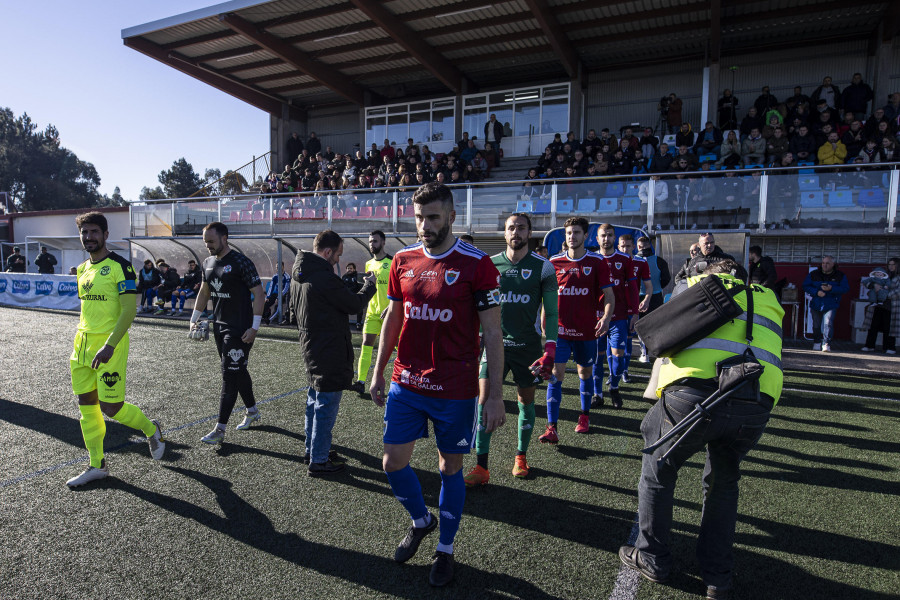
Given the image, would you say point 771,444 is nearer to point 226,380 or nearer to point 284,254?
point 226,380

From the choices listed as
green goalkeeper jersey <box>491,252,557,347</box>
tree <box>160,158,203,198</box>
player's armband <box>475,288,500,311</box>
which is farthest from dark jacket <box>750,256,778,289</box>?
tree <box>160,158,203,198</box>

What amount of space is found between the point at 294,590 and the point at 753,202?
451 inches

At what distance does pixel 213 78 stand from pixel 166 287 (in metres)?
12.0

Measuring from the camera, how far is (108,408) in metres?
3.99

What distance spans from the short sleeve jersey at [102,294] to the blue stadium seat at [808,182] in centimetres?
1190

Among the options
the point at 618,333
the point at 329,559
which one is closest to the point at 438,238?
the point at 329,559

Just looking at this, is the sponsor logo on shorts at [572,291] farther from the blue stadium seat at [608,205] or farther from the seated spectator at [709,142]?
the seated spectator at [709,142]

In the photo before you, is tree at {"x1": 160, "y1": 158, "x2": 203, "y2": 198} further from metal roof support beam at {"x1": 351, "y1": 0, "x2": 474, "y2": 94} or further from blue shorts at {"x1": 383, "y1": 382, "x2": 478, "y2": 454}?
blue shorts at {"x1": 383, "y1": 382, "x2": 478, "y2": 454}

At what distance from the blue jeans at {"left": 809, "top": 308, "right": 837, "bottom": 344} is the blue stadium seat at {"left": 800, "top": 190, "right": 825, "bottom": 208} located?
7.12 feet

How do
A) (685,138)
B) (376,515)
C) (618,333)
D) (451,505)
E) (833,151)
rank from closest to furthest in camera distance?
(451,505) < (376,515) < (618,333) < (833,151) < (685,138)

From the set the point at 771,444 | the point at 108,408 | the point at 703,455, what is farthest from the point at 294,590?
the point at 771,444

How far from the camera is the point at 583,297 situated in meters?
5.12

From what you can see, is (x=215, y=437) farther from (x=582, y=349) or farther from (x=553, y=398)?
(x=582, y=349)

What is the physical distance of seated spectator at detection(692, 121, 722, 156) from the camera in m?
14.2
